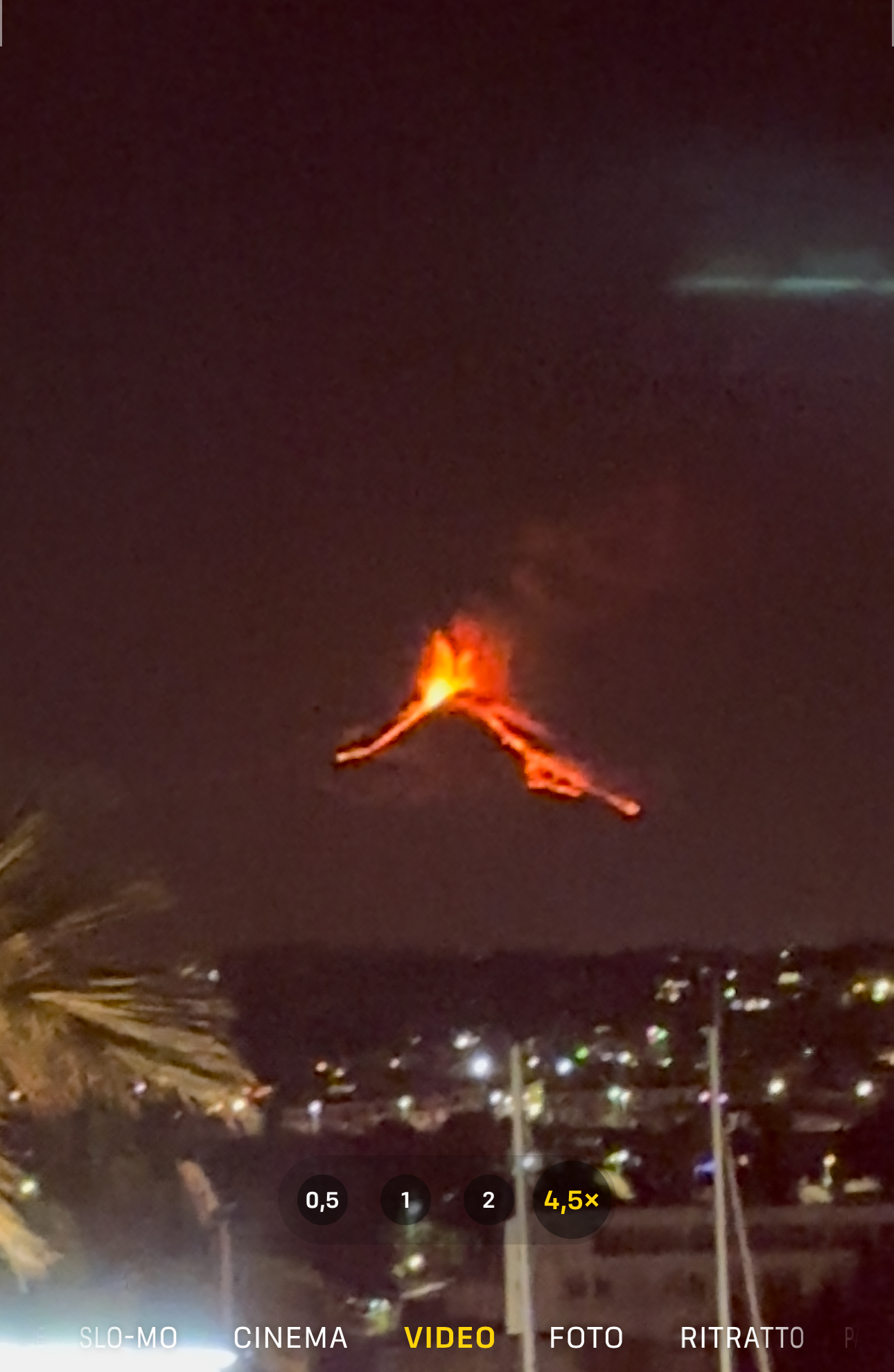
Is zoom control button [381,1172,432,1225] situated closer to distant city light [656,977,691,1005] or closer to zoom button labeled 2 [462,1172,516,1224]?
zoom button labeled 2 [462,1172,516,1224]

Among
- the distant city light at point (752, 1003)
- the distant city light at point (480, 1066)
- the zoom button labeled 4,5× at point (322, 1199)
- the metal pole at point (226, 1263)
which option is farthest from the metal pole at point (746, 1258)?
the metal pole at point (226, 1263)

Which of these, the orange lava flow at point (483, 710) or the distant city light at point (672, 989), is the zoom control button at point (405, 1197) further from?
the orange lava flow at point (483, 710)

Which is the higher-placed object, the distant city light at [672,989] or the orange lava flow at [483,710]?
the orange lava flow at [483,710]

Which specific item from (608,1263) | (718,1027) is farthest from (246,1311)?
(718,1027)

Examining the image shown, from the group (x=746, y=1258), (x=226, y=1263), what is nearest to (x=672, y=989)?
(x=746, y=1258)

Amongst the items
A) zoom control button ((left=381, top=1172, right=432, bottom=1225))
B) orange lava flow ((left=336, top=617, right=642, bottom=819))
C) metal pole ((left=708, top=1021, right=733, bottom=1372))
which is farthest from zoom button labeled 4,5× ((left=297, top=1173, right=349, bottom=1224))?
orange lava flow ((left=336, top=617, right=642, bottom=819))

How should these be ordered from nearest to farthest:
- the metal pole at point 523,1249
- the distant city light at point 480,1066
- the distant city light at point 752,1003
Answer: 1. the metal pole at point 523,1249
2. the distant city light at point 480,1066
3. the distant city light at point 752,1003

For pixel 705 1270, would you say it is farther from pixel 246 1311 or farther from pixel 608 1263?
pixel 246 1311
